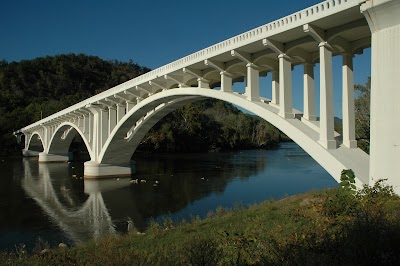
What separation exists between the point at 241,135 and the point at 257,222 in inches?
2561

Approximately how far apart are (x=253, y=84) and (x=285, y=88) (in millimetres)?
2237

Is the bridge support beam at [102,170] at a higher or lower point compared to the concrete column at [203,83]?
lower

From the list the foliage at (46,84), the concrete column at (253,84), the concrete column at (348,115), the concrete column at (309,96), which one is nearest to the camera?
the concrete column at (348,115)

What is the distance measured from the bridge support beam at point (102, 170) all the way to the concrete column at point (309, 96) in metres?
20.0

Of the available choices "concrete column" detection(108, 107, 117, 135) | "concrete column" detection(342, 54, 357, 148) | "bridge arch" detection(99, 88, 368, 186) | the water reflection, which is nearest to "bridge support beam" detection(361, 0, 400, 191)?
"bridge arch" detection(99, 88, 368, 186)

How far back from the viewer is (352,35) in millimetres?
10414

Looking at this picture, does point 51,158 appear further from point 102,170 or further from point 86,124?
point 102,170

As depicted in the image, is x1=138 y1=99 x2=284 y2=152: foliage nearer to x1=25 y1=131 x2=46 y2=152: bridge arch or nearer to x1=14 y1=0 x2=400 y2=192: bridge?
x1=25 y1=131 x2=46 y2=152: bridge arch

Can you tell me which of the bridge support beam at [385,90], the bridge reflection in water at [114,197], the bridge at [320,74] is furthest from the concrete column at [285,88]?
the bridge reflection in water at [114,197]

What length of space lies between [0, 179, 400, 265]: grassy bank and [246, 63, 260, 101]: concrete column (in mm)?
5068

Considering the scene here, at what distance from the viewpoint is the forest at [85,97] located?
197ft

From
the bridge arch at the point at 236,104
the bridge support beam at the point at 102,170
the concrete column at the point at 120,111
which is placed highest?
the concrete column at the point at 120,111

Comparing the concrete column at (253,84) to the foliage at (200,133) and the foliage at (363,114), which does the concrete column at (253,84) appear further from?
the foliage at (200,133)

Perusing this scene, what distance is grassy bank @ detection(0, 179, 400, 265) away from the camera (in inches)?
150
